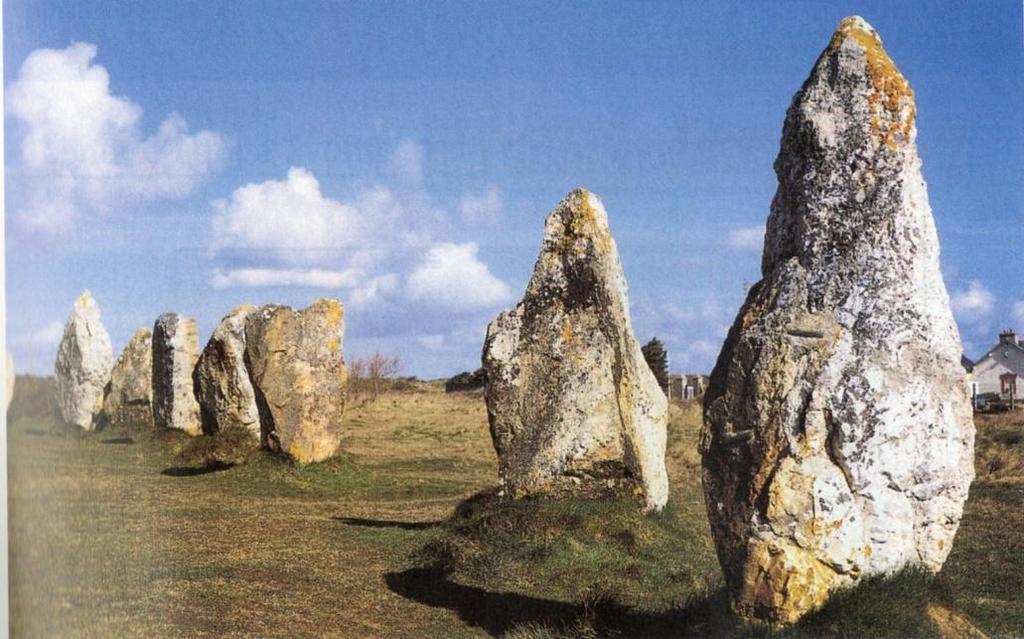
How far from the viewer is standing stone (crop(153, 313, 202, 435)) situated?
25609 millimetres

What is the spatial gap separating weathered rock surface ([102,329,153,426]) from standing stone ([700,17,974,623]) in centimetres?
2136

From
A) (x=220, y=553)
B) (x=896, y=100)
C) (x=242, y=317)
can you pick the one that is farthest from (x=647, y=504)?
(x=242, y=317)

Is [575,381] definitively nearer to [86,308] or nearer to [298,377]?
[298,377]

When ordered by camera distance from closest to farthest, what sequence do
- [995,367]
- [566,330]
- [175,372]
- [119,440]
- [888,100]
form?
[888,100], [566,330], [119,440], [175,372], [995,367]

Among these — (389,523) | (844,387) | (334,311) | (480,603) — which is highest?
(334,311)

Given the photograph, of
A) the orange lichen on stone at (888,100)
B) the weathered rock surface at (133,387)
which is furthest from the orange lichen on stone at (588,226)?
the weathered rock surface at (133,387)

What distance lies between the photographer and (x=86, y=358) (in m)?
27.4

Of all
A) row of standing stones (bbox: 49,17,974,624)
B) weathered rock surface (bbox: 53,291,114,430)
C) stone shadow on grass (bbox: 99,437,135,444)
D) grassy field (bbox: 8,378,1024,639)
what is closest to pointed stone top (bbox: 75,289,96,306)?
weathered rock surface (bbox: 53,291,114,430)

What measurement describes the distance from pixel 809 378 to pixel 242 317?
59.3ft

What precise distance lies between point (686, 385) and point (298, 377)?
21717mm

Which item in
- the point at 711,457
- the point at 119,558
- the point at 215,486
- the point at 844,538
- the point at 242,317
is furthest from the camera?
the point at 242,317

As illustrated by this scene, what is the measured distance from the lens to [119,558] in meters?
11.5

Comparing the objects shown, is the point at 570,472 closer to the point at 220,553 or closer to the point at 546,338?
the point at 546,338

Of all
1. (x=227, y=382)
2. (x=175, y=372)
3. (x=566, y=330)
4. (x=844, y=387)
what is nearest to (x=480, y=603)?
(x=566, y=330)
